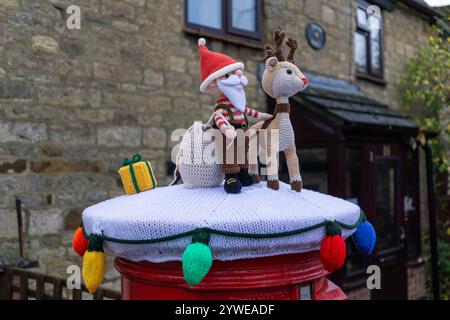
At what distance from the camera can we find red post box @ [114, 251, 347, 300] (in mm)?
1745

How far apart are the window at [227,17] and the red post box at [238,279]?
355 cm

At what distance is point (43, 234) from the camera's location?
12.4 feet

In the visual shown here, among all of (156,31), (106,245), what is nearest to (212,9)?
(156,31)

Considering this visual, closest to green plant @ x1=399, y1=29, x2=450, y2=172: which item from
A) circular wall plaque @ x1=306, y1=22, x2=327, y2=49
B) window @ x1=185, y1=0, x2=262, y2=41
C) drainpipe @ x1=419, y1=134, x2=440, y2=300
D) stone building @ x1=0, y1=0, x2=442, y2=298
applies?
drainpipe @ x1=419, y1=134, x2=440, y2=300

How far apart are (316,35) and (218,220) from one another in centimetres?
519

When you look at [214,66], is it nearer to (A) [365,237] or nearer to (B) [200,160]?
(B) [200,160]

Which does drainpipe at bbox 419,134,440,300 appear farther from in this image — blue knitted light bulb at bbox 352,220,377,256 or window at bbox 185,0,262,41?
blue knitted light bulb at bbox 352,220,377,256

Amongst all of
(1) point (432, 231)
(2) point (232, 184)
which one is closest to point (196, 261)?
(2) point (232, 184)

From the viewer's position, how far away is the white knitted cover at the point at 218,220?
164cm

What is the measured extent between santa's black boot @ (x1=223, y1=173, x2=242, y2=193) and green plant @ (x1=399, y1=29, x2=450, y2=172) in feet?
19.3

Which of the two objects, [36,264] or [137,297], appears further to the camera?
[36,264]

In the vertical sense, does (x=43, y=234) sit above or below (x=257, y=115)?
below

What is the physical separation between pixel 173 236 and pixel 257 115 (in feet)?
2.52

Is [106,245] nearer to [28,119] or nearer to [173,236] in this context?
[173,236]
